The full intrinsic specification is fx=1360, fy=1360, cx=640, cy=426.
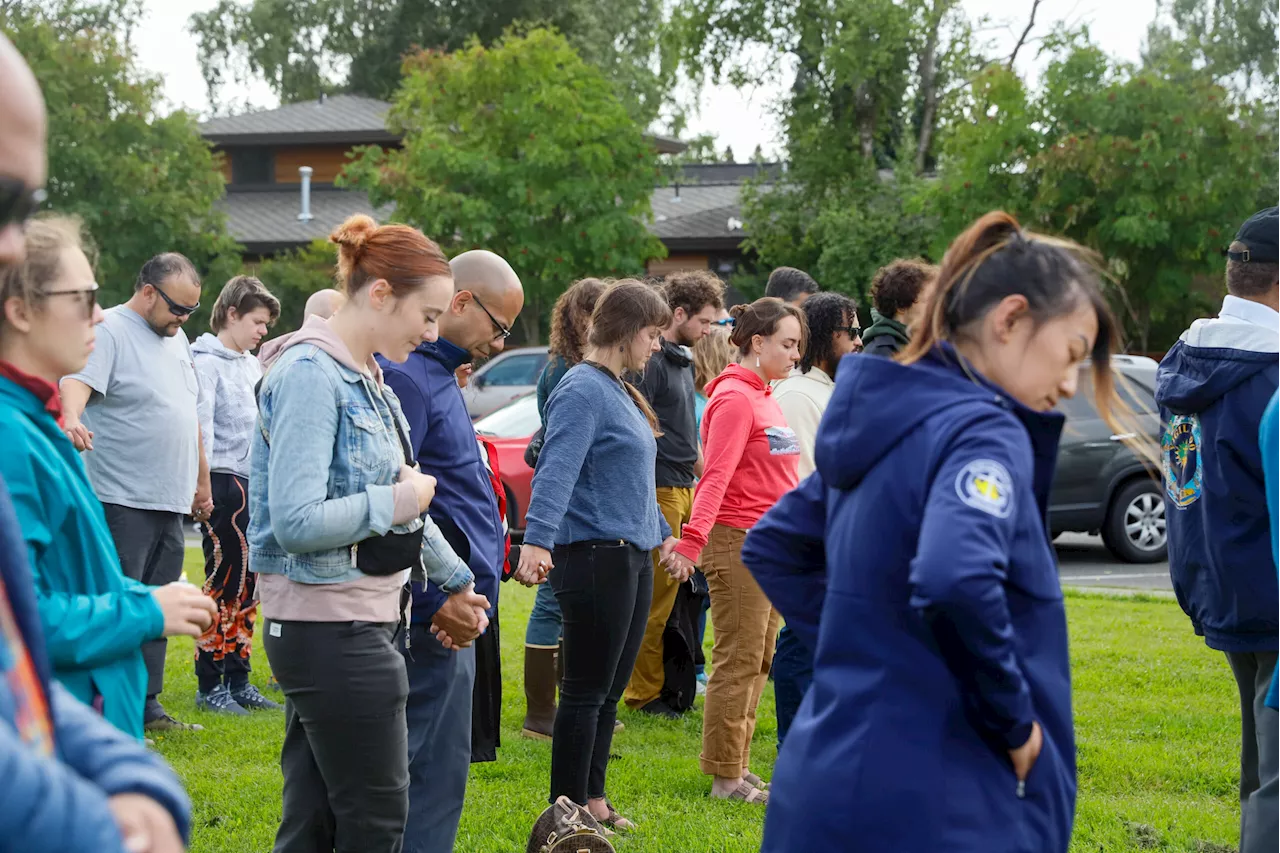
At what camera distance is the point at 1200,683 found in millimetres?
7797

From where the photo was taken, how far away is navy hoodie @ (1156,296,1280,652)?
4121mm

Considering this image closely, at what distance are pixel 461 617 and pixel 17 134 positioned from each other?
2.63 meters

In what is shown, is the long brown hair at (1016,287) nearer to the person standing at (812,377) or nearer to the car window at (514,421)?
the person standing at (812,377)

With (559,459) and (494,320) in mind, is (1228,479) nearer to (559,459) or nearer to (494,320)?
(559,459)

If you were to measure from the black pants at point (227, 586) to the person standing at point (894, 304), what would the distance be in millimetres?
3569

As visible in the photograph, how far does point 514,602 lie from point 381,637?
7371mm

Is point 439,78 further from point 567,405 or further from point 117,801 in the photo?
point 117,801

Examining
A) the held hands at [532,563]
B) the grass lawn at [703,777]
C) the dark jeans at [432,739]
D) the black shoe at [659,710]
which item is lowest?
the black shoe at [659,710]

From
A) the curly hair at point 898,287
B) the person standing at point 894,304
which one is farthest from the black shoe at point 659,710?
the curly hair at point 898,287

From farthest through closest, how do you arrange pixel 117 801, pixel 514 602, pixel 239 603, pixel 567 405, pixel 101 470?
1. pixel 514 602
2. pixel 239 603
3. pixel 101 470
4. pixel 567 405
5. pixel 117 801

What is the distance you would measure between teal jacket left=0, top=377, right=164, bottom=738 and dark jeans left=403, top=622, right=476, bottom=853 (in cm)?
164

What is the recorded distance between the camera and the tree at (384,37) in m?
46.1

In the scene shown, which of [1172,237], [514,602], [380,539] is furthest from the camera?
[1172,237]

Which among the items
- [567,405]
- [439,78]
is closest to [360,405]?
[567,405]
